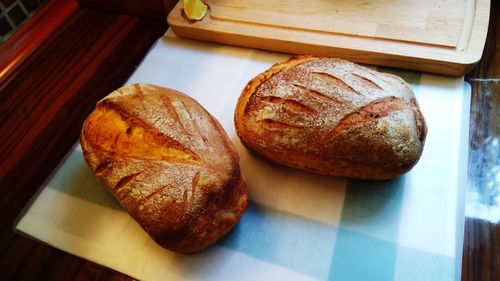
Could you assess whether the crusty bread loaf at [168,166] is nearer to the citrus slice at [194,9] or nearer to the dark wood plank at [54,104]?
the dark wood plank at [54,104]

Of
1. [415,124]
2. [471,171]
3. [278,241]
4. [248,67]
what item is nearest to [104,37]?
[248,67]

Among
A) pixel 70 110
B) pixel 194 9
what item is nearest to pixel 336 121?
pixel 194 9

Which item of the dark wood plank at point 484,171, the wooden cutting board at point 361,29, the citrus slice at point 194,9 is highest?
the citrus slice at point 194,9

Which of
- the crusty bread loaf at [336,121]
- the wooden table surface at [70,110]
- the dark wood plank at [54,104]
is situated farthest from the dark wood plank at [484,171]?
the dark wood plank at [54,104]

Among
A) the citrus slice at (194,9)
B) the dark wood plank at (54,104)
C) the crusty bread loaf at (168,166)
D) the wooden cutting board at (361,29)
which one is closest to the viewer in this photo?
the crusty bread loaf at (168,166)

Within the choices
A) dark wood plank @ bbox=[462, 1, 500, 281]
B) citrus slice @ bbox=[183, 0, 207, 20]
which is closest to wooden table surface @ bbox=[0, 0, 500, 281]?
dark wood plank @ bbox=[462, 1, 500, 281]

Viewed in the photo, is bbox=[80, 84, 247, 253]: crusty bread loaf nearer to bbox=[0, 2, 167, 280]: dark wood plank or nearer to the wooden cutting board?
bbox=[0, 2, 167, 280]: dark wood plank

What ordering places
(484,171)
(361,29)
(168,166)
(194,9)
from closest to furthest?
(168,166) < (484,171) < (361,29) < (194,9)

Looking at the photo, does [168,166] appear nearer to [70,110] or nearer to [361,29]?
[70,110]
